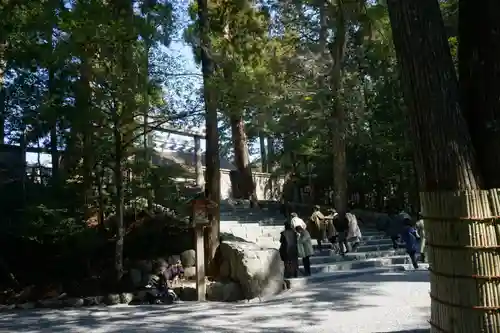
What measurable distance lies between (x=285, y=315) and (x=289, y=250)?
3490 mm

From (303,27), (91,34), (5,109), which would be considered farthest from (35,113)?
(303,27)

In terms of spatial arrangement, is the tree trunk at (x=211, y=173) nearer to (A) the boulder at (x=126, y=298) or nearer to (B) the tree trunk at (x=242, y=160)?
(A) the boulder at (x=126, y=298)

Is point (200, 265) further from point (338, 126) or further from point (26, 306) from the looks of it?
point (338, 126)

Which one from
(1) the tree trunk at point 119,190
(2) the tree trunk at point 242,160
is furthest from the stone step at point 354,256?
(2) the tree trunk at point 242,160

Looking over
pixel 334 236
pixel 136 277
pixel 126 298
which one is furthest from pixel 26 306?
pixel 334 236

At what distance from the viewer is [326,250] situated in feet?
48.9

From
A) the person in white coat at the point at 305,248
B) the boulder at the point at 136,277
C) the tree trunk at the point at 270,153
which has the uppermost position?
the tree trunk at the point at 270,153

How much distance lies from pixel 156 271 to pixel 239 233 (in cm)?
386

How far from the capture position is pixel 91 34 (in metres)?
6.57

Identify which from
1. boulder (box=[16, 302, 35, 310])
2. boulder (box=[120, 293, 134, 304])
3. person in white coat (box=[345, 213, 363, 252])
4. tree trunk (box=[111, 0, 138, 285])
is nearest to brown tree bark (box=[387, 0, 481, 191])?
tree trunk (box=[111, 0, 138, 285])

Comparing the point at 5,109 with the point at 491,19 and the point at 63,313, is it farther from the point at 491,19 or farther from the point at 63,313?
the point at 491,19

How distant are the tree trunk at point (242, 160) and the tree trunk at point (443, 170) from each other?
17549mm

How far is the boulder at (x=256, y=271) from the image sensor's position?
10.6 m

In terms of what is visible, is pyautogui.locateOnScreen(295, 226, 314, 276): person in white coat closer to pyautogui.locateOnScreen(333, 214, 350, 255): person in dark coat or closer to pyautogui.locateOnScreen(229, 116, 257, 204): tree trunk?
pyautogui.locateOnScreen(333, 214, 350, 255): person in dark coat
